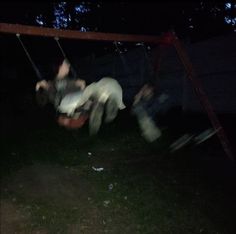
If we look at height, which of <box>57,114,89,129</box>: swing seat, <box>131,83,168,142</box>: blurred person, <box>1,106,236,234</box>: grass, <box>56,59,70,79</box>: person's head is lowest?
<box>1,106,236,234</box>: grass

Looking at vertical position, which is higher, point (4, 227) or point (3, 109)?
point (3, 109)

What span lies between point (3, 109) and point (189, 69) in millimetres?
11073

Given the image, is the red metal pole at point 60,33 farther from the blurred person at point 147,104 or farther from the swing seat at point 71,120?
the swing seat at point 71,120

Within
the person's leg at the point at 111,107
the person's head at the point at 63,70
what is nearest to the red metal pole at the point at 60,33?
the person's head at the point at 63,70

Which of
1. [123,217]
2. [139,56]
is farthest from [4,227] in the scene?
[139,56]

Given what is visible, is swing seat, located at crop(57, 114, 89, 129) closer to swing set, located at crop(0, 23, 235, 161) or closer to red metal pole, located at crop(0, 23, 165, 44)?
swing set, located at crop(0, 23, 235, 161)

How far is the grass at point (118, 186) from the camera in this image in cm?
583

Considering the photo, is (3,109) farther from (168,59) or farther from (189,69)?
(189,69)

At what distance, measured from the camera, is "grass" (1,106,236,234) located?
19.1 feet

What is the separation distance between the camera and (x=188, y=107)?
455 inches

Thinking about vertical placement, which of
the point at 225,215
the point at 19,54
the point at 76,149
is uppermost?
the point at 19,54

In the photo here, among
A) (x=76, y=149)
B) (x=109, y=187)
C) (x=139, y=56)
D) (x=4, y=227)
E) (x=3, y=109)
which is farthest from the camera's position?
(x=3, y=109)

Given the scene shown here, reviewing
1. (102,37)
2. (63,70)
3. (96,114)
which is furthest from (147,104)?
(63,70)

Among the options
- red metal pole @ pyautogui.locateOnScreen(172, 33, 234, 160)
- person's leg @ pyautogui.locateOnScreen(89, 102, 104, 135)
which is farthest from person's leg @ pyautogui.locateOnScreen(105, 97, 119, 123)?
red metal pole @ pyautogui.locateOnScreen(172, 33, 234, 160)
